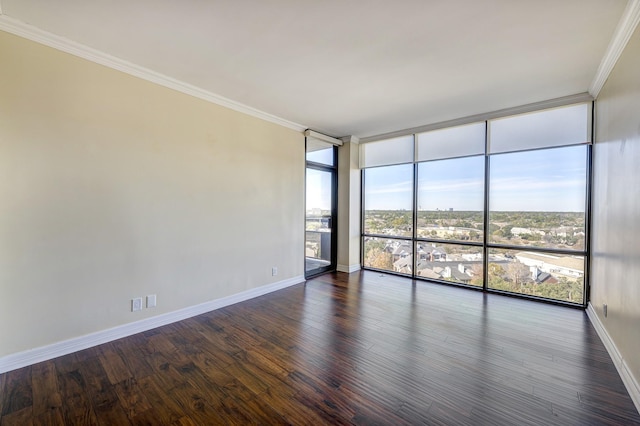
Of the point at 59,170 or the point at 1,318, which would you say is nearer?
the point at 1,318

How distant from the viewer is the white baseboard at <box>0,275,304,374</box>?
2.20 m

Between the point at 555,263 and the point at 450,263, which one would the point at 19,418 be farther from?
→ the point at 555,263

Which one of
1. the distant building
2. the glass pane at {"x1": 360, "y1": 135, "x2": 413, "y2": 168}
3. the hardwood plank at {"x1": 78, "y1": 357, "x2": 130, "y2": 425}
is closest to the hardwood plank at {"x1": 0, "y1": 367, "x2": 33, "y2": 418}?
the hardwood plank at {"x1": 78, "y1": 357, "x2": 130, "y2": 425}

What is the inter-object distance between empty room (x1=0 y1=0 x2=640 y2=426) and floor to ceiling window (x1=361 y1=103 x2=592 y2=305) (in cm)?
3

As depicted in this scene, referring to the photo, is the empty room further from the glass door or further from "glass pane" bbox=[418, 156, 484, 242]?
the glass door

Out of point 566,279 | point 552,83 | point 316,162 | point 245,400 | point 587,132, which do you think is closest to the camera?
point 245,400

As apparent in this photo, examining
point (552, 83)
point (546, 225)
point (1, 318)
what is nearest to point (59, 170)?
point (1, 318)

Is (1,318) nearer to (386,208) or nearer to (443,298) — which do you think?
(443,298)

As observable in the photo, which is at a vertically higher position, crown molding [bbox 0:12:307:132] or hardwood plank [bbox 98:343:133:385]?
crown molding [bbox 0:12:307:132]

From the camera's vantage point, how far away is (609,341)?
2469 mm

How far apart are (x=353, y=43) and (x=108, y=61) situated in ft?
7.87

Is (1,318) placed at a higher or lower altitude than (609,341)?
higher

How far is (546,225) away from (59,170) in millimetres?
5735

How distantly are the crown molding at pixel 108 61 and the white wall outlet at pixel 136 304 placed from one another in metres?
2.39
